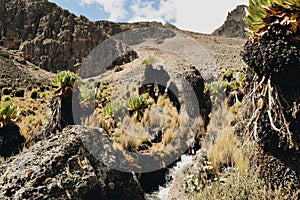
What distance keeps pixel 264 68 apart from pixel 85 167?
2.73 m

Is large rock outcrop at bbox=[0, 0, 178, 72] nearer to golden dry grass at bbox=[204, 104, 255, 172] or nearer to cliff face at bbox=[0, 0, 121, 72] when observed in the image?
cliff face at bbox=[0, 0, 121, 72]

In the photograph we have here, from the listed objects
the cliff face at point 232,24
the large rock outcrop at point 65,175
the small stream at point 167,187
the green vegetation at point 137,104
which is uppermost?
the cliff face at point 232,24

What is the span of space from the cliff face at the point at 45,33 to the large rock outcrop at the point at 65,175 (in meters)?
54.6

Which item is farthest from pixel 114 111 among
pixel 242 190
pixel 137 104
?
pixel 242 190

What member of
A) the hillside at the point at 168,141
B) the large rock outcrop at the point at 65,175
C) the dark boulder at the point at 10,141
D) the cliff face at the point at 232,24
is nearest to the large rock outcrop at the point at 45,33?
the hillside at the point at 168,141

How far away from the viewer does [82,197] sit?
14.8 ft

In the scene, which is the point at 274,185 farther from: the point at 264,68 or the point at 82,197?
the point at 82,197

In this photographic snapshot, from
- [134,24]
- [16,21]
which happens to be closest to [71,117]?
[16,21]

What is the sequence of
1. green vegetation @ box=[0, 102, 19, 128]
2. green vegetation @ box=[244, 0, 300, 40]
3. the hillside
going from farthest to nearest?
green vegetation @ box=[0, 102, 19, 128] < the hillside < green vegetation @ box=[244, 0, 300, 40]

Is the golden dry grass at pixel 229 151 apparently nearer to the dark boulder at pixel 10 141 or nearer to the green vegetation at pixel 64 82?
the green vegetation at pixel 64 82

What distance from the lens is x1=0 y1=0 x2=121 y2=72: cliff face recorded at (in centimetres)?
5803

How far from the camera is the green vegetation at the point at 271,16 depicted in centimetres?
406

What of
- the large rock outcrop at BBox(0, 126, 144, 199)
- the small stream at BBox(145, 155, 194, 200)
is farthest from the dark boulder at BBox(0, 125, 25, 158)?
the small stream at BBox(145, 155, 194, 200)

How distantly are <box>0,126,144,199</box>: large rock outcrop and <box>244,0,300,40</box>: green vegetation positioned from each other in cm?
282
